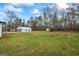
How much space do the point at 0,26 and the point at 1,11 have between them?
0.43 ft

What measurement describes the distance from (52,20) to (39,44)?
9.5 inches

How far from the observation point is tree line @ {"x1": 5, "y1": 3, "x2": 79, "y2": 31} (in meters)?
2.04

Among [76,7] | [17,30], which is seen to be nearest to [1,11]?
[17,30]

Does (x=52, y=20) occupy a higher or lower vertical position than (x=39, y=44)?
higher

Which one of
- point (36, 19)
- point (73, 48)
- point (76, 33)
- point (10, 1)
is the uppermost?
point (10, 1)

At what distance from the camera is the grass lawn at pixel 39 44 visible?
2.02 meters

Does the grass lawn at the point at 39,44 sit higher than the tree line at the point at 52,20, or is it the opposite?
the tree line at the point at 52,20

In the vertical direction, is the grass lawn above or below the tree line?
below

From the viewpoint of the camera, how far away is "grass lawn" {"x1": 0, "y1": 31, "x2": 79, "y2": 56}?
6.64 ft

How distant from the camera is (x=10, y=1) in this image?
6.70ft

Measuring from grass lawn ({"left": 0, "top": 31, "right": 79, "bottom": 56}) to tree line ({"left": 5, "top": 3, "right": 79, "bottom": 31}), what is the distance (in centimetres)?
6

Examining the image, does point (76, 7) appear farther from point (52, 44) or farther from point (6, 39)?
point (6, 39)

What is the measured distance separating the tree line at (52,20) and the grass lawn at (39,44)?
6cm

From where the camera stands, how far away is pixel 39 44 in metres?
2.03
